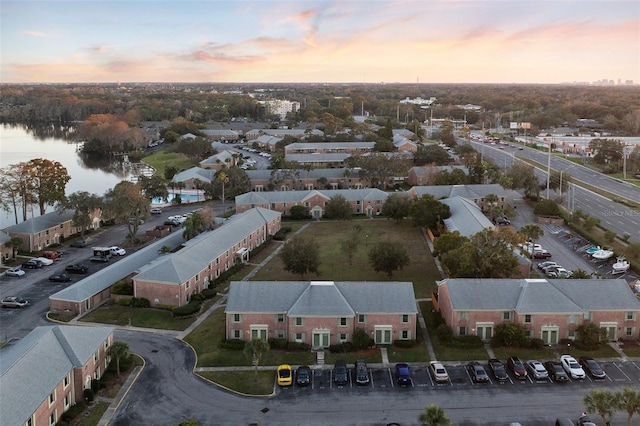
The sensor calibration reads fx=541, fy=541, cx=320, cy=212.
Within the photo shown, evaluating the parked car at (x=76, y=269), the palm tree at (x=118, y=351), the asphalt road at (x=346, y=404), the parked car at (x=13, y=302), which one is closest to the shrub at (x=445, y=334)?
the asphalt road at (x=346, y=404)

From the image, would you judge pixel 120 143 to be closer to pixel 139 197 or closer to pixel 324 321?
pixel 139 197

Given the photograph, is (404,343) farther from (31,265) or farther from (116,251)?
(31,265)

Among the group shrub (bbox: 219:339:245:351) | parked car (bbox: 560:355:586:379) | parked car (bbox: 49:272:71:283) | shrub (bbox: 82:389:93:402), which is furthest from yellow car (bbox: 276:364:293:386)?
parked car (bbox: 49:272:71:283)

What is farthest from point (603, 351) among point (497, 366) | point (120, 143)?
point (120, 143)

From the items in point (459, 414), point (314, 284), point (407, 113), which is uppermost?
point (407, 113)

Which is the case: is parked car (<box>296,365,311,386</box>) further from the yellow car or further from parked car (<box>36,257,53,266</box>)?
parked car (<box>36,257,53,266</box>)

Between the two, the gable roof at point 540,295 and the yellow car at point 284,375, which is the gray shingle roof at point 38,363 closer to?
the yellow car at point 284,375

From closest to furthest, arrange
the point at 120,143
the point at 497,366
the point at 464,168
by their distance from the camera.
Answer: the point at 497,366, the point at 464,168, the point at 120,143
